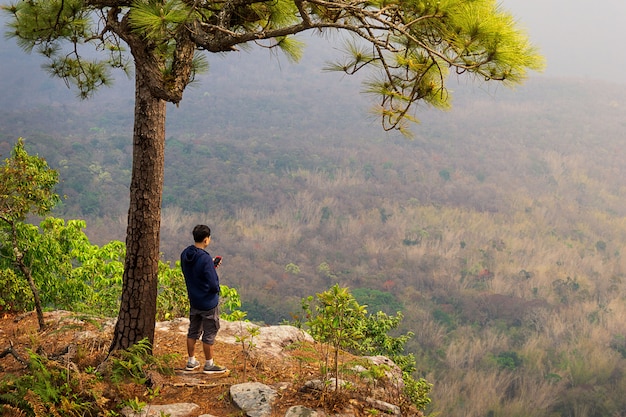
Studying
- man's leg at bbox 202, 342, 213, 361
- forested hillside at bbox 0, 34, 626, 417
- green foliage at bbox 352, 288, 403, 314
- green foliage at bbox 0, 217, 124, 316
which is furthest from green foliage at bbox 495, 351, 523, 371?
man's leg at bbox 202, 342, 213, 361

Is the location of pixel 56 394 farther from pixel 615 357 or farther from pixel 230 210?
pixel 230 210

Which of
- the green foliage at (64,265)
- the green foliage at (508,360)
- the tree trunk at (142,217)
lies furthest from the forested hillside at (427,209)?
the tree trunk at (142,217)

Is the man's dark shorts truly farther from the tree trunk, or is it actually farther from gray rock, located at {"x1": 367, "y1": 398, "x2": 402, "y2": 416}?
gray rock, located at {"x1": 367, "y1": 398, "x2": 402, "y2": 416}

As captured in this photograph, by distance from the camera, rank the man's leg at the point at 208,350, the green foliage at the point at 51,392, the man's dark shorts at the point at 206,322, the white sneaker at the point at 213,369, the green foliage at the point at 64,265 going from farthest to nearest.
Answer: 1. the green foliage at the point at 64,265
2. the white sneaker at the point at 213,369
3. the man's leg at the point at 208,350
4. the man's dark shorts at the point at 206,322
5. the green foliage at the point at 51,392

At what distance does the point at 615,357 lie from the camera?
18297 millimetres

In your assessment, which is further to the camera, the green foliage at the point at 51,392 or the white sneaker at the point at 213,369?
the white sneaker at the point at 213,369

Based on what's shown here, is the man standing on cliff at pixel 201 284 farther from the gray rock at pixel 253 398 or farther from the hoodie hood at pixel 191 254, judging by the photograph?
the gray rock at pixel 253 398

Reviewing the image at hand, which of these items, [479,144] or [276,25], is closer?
[276,25]

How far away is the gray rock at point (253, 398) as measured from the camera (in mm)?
3578

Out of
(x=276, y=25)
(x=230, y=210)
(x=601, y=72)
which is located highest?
(x=601, y=72)

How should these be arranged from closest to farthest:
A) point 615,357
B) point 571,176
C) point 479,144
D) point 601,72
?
point 615,357 → point 571,176 → point 479,144 → point 601,72

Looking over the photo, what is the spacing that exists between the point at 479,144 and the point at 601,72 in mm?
42165

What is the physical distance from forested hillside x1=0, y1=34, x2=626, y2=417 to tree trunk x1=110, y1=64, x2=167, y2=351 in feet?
42.5

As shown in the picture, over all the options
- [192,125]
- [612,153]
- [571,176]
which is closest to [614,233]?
[571,176]
